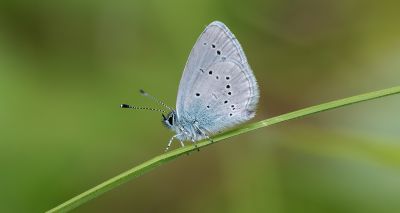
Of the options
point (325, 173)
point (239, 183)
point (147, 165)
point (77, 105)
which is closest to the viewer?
point (147, 165)

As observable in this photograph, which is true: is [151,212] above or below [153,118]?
below

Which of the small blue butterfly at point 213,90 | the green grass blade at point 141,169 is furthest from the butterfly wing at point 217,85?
the green grass blade at point 141,169

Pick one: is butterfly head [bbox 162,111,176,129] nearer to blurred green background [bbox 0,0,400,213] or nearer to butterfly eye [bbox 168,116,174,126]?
butterfly eye [bbox 168,116,174,126]

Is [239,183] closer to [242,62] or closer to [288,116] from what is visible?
[242,62]

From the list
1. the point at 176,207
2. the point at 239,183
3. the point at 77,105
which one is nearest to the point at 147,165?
the point at 239,183

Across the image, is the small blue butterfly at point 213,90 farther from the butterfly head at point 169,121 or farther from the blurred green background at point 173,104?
the blurred green background at point 173,104

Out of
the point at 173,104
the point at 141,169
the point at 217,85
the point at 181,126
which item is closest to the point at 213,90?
the point at 217,85

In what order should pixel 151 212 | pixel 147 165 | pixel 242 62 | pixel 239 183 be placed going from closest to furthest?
1. pixel 147 165
2. pixel 242 62
3. pixel 239 183
4. pixel 151 212

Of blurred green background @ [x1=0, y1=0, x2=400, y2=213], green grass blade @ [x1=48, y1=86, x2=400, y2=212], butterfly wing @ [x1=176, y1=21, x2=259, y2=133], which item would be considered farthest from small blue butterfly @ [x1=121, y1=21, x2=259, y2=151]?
green grass blade @ [x1=48, y1=86, x2=400, y2=212]

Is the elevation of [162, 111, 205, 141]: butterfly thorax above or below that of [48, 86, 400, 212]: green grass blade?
above
